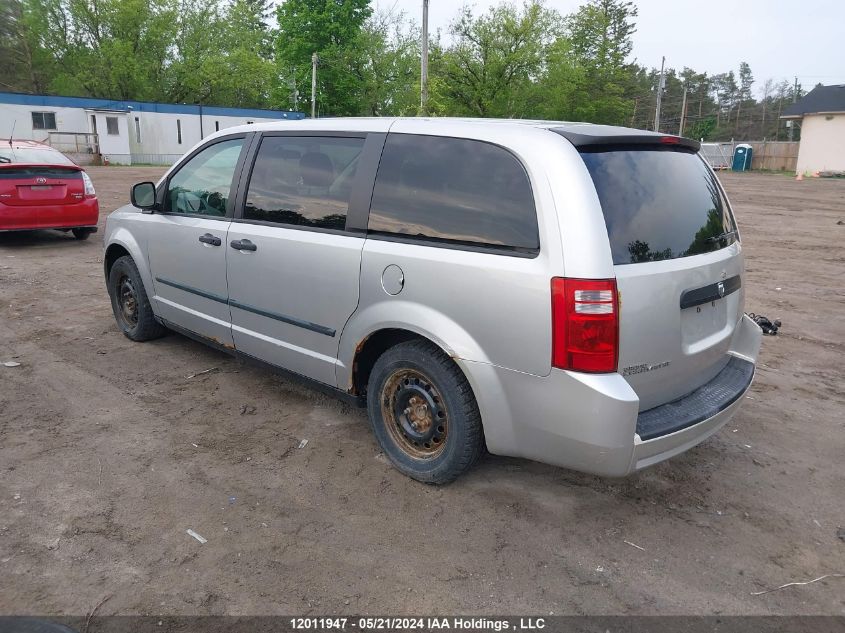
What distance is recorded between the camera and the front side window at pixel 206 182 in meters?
4.51

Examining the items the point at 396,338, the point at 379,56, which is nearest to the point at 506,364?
the point at 396,338

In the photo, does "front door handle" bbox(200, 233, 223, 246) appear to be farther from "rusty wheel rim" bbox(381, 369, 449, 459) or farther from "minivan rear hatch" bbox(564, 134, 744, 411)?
"minivan rear hatch" bbox(564, 134, 744, 411)

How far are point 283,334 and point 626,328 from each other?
2149 mm

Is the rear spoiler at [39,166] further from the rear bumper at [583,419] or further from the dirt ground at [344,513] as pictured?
the rear bumper at [583,419]

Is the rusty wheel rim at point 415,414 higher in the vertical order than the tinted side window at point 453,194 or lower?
lower

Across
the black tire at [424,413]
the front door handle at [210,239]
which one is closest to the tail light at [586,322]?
the black tire at [424,413]

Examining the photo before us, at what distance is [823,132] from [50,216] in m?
47.0

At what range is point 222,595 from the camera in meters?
2.63

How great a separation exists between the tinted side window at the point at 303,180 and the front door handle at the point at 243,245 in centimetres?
17

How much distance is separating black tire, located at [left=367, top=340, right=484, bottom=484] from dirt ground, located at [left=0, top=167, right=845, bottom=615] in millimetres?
146

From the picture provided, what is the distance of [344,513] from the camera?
3.23 meters

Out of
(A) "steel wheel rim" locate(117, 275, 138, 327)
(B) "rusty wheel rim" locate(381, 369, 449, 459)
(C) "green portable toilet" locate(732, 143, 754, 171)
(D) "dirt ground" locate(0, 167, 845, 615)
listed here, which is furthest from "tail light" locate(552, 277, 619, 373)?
(C) "green portable toilet" locate(732, 143, 754, 171)

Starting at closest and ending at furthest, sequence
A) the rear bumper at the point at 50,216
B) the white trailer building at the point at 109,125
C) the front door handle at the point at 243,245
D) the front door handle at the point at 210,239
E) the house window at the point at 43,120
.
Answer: the front door handle at the point at 243,245 < the front door handle at the point at 210,239 < the rear bumper at the point at 50,216 < the white trailer building at the point at 109,125 < the house window at the point at 43,120

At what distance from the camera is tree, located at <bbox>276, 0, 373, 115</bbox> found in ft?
170
